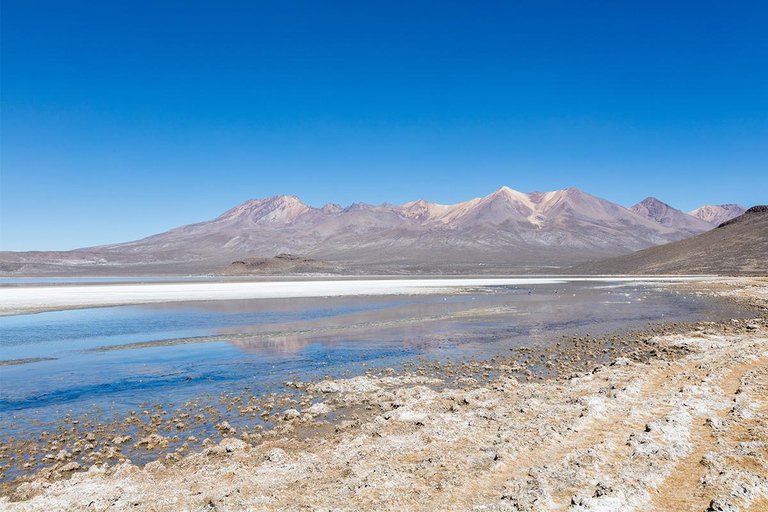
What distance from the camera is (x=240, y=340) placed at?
24266 millimetres

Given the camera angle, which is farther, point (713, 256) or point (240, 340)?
point (713, 256)

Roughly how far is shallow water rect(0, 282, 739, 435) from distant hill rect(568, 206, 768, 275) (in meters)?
58.8

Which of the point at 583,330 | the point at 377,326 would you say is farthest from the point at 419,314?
the point at 583,330

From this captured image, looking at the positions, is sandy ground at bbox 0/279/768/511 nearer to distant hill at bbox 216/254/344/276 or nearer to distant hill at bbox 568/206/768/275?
distant hill at bbox 568/206/768/275

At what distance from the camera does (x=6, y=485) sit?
830cm

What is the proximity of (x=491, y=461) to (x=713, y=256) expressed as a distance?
109568mm

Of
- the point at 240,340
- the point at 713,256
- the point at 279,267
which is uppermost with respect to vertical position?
the point at 713,256

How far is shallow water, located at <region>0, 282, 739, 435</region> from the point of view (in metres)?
15.0

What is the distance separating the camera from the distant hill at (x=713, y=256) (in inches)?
3536

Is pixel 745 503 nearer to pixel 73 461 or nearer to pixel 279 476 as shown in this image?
pixel 279 476

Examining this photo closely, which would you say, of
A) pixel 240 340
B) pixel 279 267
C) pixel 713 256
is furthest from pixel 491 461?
pixel 279 267

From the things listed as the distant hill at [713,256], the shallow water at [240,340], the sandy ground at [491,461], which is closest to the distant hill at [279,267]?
the distant hill at [713,256]

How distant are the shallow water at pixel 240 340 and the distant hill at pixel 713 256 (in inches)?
2315

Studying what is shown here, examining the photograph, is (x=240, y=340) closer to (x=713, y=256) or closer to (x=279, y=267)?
(x=713, y=256)
